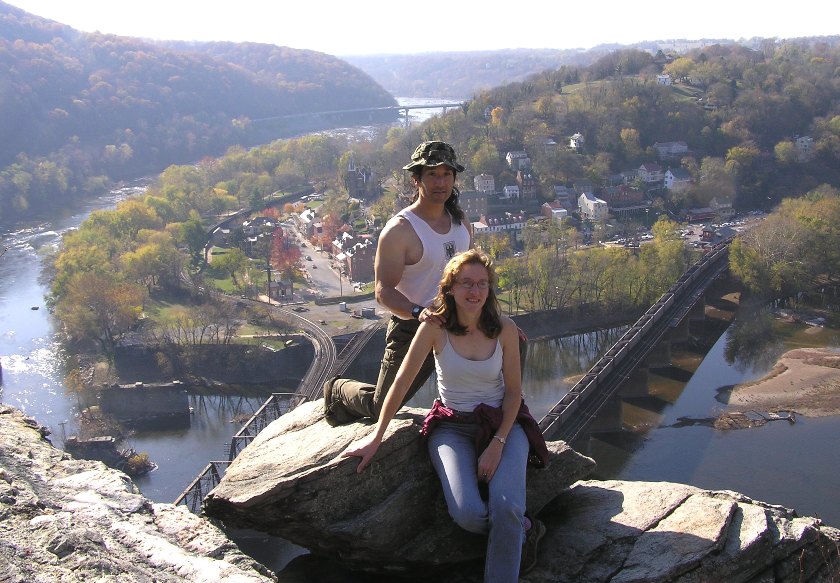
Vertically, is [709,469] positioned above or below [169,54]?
below

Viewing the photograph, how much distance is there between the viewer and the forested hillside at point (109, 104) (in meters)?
49.6

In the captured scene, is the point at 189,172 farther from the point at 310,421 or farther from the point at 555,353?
the point at 310,421

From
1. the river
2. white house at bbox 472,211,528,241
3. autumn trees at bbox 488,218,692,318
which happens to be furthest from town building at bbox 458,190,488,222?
the river

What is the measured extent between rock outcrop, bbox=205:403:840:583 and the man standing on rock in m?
0.33

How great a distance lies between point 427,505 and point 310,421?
1057 millimetres

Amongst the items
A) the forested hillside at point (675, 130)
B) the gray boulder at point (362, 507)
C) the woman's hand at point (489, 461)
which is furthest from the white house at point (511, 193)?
the woman's hand at point (489, 461)

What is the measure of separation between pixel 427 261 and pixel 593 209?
110 ft

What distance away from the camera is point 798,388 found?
19125mm

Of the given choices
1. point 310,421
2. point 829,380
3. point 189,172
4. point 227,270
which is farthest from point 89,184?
point 310,421

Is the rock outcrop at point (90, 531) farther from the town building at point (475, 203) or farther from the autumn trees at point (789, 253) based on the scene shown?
the town building at point (475, 203)

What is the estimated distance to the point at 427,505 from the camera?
3807 mm

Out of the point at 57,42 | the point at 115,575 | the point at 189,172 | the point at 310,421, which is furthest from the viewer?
the point at 57,42

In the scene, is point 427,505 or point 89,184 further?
point 89,184

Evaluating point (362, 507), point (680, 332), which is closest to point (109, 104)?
point (680, 332)
